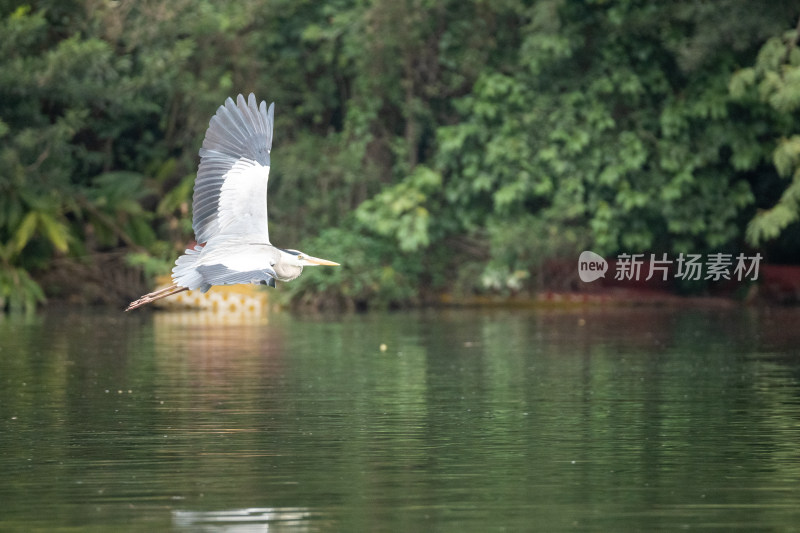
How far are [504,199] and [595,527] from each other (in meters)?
21.5

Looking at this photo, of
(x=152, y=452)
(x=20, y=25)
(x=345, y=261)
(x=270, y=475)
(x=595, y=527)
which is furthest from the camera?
(x=345, y=261)

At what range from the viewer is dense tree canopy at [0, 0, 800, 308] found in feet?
90.3

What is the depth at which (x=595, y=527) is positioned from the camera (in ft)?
23.8

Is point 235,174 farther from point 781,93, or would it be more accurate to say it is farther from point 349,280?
point 349,280

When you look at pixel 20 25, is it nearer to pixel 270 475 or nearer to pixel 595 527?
pixel 270 475

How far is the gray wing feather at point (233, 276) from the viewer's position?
1019cm

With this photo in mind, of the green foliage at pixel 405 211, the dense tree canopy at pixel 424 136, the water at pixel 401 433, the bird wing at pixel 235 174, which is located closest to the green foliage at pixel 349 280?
the dense tree canopy at pixel 424 136

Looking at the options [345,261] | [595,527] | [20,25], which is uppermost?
[20,25]

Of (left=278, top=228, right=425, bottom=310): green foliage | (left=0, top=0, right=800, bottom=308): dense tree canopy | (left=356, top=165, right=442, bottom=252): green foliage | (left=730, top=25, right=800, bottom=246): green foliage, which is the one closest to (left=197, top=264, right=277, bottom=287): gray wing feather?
(left=730, top=25, right=800, bottom=246): green foliage

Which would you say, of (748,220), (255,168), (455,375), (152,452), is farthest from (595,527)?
(748,220)

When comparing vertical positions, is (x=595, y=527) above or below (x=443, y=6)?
below

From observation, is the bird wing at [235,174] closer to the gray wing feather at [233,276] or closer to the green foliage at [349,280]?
the gray wing feather at [233,276]

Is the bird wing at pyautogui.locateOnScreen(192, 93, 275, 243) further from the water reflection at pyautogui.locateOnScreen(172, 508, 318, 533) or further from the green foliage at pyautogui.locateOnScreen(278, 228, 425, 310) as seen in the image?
the green foliage at pyautogui.locateOnScreen(278, 228, 425, 310)

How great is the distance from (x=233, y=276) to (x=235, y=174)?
1249mm
